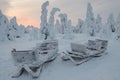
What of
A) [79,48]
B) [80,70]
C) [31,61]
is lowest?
[80,70]

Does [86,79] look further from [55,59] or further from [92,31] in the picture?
[92,31]

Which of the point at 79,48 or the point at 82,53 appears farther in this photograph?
the point at 79,48

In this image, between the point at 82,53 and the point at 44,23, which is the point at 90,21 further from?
the point at 82,53

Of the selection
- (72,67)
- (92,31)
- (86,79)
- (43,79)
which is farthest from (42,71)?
(92,31)

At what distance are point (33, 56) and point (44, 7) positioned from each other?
26011 millimetres

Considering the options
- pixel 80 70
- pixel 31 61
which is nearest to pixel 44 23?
pixel 31 61

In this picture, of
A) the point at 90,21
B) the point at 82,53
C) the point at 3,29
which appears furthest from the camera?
the point at 90,21

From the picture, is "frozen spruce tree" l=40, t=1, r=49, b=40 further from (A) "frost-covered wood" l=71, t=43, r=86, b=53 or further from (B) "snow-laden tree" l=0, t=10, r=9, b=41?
(A) "frost-covered wood" l=71, t=43, r=86, b=53

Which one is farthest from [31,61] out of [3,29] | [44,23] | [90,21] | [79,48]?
[90,21]

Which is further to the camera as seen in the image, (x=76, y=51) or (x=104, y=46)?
(x=104, y=46)

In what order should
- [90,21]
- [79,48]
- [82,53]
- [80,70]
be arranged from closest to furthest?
[80,70] → [82,53] → [79,48] → [90,21]

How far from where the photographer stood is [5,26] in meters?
38.3

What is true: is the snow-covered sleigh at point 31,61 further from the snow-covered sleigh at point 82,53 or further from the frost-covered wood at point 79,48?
the frost-covered wood at point 79,48

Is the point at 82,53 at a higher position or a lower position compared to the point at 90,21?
lower
